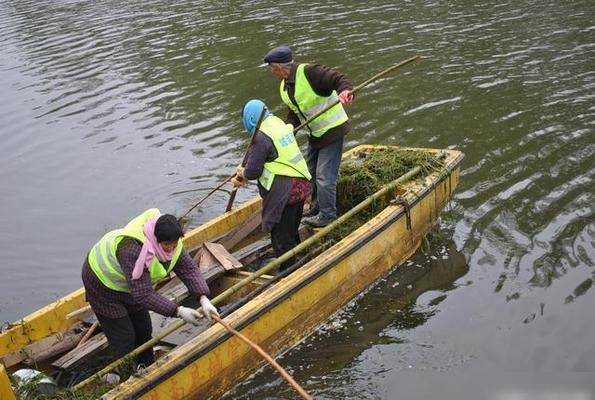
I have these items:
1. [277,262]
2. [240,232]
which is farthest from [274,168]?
[240,232]

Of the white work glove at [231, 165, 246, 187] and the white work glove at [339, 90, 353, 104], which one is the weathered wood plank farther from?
the white work glove at [339, 90, 353, 104]

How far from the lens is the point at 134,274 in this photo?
5.18m

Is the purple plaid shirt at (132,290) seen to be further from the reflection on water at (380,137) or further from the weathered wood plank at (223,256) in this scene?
the reflection on water at (380,137)

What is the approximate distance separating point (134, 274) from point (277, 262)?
1.45 m

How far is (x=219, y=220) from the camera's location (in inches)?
308

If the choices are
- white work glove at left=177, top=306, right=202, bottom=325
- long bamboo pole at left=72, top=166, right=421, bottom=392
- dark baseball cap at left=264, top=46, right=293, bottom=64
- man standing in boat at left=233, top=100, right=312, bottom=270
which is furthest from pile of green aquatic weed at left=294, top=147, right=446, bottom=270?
white work glove at left=177, top=306, right=202, bottom=325

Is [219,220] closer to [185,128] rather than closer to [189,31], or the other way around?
[185,128]

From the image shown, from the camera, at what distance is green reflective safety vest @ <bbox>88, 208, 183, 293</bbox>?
5242 mm

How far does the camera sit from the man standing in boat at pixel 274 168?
21.6ft

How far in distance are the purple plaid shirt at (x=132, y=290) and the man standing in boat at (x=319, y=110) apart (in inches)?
95.2

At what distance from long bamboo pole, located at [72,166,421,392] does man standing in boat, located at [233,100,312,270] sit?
0.39 metres

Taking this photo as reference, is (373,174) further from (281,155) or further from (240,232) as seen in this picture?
(281,155)

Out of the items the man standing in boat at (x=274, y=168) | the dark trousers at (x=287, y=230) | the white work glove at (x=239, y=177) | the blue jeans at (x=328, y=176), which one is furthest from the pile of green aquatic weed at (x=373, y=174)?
the white work glove at (x=239, y=177)

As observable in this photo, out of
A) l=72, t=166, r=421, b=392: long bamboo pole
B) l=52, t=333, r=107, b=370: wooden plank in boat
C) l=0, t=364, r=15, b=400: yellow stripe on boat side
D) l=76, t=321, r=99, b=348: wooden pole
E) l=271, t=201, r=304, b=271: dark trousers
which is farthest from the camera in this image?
l=271, t=201, r=304, b=271: dark trousers
